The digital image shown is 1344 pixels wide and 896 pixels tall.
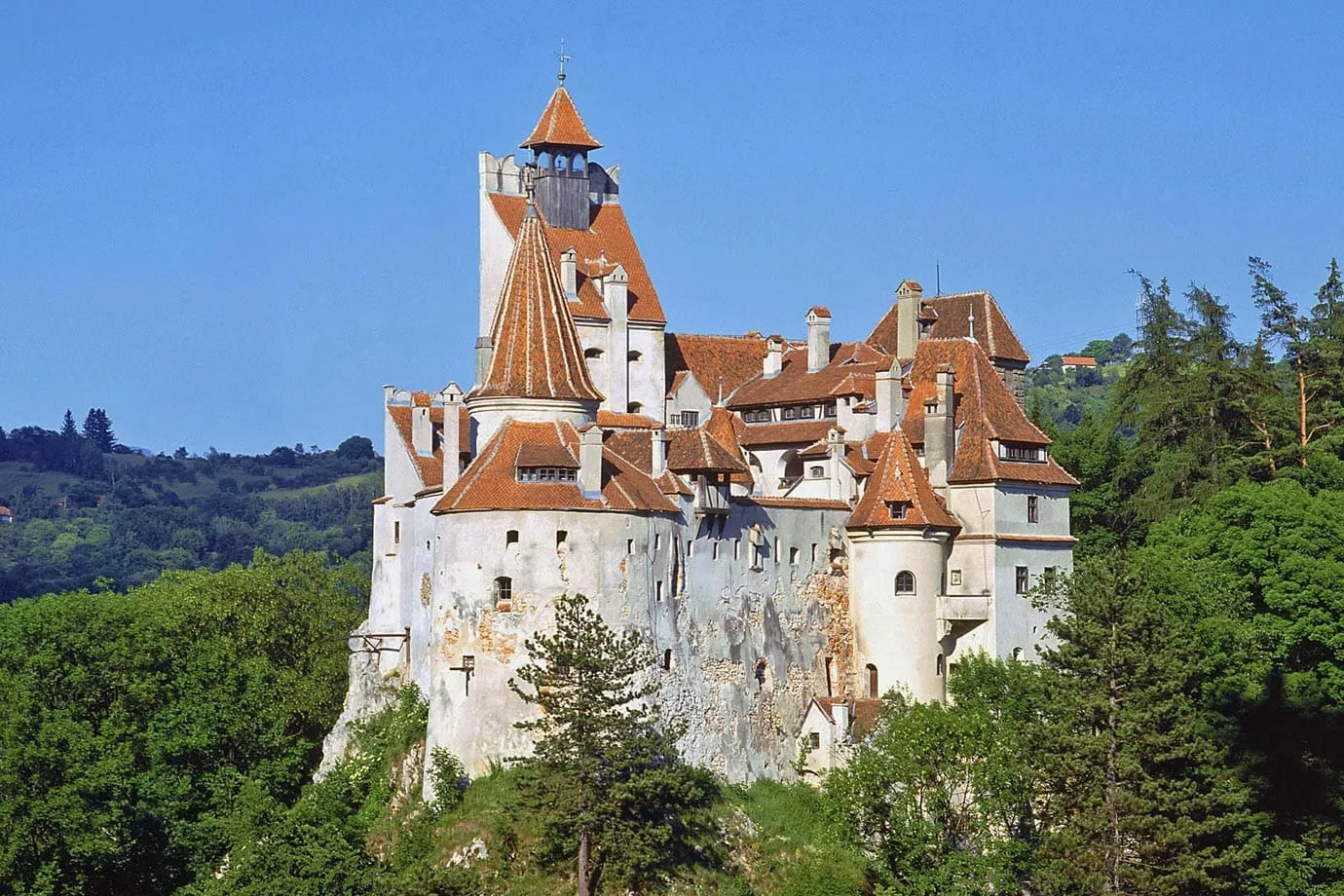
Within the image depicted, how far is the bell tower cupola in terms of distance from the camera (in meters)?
93.9

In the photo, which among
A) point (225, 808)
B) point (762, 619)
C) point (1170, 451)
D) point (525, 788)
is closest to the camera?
point (525, 788)

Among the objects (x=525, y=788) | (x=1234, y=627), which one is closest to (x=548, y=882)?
(x=525, y=788)

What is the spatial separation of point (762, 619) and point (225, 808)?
23.1 metres

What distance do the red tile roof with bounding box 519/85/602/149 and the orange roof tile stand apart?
67.6 ft

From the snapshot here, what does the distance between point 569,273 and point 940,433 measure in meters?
17.6

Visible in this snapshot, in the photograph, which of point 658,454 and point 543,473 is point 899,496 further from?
point 543,473

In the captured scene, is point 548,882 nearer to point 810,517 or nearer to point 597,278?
point 810,517

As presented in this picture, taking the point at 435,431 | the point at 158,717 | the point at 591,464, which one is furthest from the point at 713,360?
the point at 158,717

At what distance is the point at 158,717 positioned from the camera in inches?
3506

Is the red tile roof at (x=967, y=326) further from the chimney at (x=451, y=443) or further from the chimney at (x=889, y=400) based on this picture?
the chimney at (x=451, y=443)

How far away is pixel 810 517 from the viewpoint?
81062 mm

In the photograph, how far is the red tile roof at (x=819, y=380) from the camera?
8688 cm

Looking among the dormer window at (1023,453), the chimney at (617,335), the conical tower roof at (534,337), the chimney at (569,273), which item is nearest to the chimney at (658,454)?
the conical tower roof at (534,337)

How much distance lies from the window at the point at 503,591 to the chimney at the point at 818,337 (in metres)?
23.1
